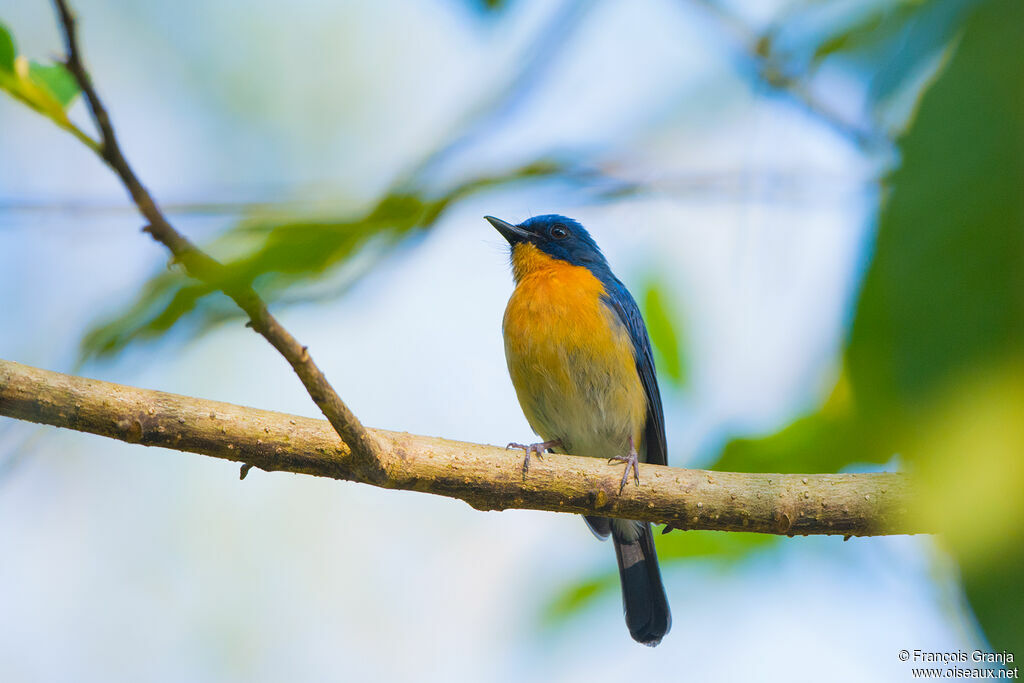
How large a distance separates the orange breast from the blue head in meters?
0.69

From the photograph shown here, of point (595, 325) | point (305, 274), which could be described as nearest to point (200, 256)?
point (305, 274)

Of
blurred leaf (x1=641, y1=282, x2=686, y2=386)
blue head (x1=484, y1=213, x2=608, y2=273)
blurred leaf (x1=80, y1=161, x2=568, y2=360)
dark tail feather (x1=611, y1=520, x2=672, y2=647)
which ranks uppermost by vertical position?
blue head (x1=484, y1=213, x2=608, y2=273)

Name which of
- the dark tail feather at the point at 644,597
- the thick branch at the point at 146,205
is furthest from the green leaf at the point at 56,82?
the dark tail feather at the point at 644,597

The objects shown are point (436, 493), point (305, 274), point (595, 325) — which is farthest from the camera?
point (595, 325)

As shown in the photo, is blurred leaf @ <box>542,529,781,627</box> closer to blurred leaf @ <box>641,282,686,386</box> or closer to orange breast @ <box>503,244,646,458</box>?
blurred leaf @ <box>641,282,686,386</box>

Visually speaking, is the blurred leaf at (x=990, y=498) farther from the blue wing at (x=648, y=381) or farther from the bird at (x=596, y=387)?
the blue wing at (x=648, y=381)

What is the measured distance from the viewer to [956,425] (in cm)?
61

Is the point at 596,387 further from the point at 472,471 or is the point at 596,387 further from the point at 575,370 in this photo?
the point at 472,471

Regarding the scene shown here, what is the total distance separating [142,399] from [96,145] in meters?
2.32

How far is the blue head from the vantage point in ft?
22.6

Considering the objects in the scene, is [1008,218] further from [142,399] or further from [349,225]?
[142,399]

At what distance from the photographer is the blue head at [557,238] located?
6.90 m

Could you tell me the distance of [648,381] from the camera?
615cm

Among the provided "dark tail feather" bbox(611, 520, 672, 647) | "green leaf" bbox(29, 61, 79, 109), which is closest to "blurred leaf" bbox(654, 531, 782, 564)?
"green leaf" bbox(29, 61, 79, 109)
